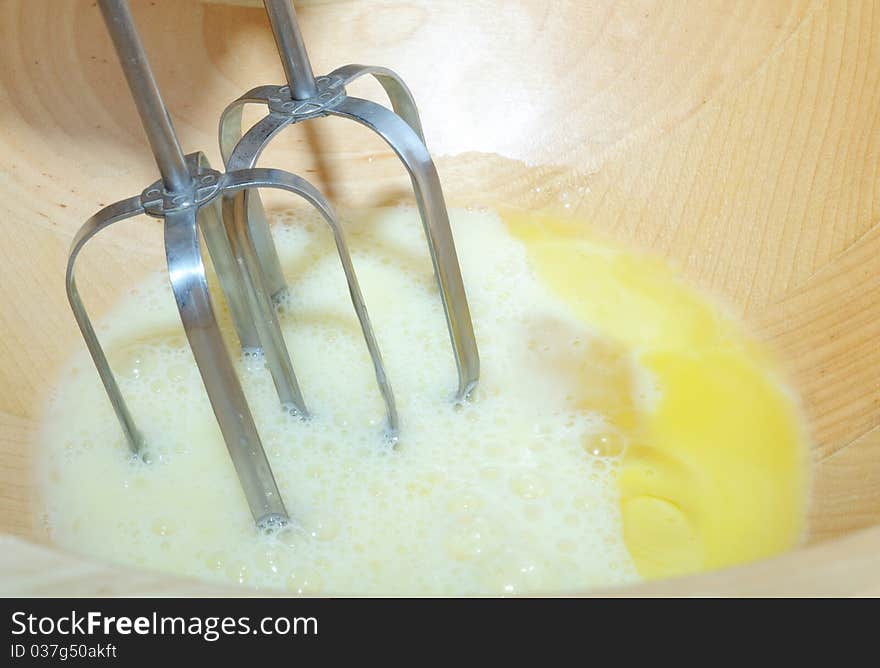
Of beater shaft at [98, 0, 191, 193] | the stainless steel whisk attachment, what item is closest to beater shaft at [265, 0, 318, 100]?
the stainless steel whisk attachment

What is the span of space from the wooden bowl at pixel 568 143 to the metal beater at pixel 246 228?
134mm

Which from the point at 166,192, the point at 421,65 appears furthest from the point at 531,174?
the point at 166,192

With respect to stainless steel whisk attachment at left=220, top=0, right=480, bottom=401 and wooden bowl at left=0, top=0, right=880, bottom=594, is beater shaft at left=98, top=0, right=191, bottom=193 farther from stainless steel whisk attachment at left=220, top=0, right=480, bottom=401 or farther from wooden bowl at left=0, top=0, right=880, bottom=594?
wooden bowl at left=0, top=0, right=880, bottom=594

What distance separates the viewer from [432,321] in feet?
2.13

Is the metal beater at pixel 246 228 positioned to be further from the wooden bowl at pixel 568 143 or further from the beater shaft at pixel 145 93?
the wooden bowl at pixel 568 143

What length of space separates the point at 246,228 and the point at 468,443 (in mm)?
171

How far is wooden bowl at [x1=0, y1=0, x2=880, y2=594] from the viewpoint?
594mm

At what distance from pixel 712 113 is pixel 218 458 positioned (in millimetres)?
407

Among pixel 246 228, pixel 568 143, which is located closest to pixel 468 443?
pixel 246 228

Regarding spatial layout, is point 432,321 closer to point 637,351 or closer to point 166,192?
point 637,351

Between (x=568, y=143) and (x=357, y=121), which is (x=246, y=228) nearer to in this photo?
(x=357, y=121)

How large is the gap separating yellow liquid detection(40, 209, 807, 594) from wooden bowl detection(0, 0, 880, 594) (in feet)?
0.08

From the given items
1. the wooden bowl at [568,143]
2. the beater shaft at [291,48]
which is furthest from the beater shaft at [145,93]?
the wooden bowl at [568,143]

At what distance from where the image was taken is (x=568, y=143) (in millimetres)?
743
